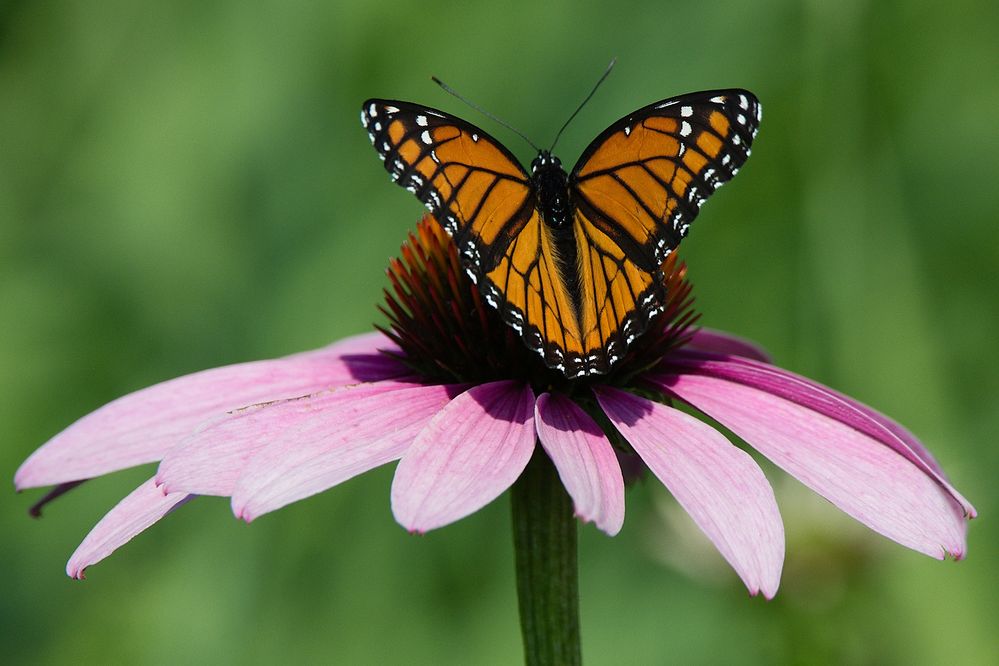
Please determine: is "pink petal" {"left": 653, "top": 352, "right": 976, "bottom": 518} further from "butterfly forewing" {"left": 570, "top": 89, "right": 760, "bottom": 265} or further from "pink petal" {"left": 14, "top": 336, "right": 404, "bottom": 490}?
"pink petal" {"left": 14, "top": 336, "right": 404, "bottom": 490}

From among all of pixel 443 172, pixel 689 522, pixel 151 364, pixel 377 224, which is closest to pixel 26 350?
pixel 151 364

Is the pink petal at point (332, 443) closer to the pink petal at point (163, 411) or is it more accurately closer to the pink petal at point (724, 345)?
the pink petal at point (163, 411)

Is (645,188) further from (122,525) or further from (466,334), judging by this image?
(122,525)

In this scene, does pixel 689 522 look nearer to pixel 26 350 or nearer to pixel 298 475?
pixel 298 475

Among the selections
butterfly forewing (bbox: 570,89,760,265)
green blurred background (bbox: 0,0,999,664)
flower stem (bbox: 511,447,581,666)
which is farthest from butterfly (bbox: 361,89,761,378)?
green blurred background (bbox: 0,0,999,664)

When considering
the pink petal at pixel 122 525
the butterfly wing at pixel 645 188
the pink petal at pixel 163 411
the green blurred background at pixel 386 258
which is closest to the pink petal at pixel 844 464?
the butterfly wing at pixel 645 188

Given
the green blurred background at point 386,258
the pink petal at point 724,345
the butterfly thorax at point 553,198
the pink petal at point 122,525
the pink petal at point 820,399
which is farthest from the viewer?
the green blurred background at point 386,258

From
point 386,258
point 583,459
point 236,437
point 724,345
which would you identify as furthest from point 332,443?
point 386,258
